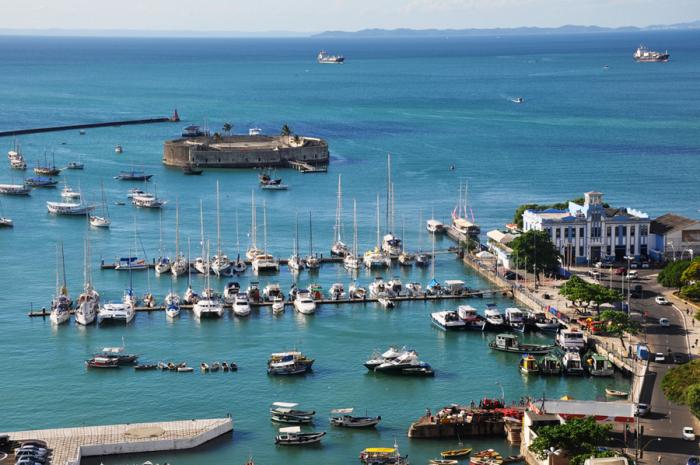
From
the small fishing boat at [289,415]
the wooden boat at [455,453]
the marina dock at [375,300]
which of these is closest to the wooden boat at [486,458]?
the wooden boat at [455,453]

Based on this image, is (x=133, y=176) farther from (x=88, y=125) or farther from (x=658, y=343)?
(x=658, y=343)

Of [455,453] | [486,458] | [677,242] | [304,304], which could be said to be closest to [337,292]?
[304,304]

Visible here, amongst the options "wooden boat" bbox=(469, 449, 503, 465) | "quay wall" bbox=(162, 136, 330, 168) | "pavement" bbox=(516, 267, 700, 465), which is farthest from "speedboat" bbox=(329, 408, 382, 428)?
"quay wall" bbox=(162, 136, 330, 168)

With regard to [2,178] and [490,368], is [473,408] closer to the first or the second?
[490,368]

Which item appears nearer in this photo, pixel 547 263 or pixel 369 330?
pixel 369 330

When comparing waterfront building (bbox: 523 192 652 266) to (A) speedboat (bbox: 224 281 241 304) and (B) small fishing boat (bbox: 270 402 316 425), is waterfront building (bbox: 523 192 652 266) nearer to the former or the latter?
(A) speedboat (bbox: 224 281 241 304)

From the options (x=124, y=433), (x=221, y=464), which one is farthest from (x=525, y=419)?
(x=124, y=433)
